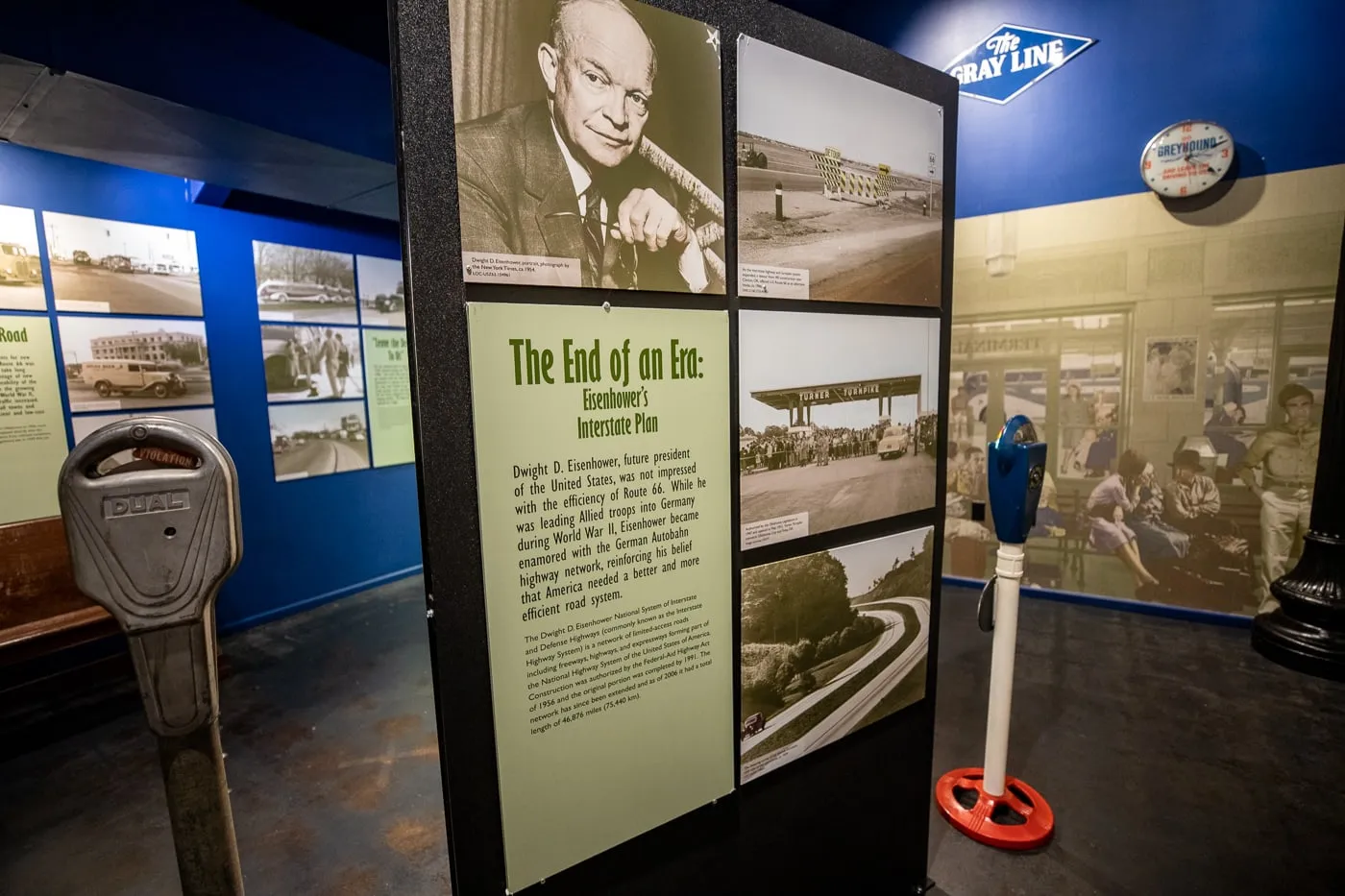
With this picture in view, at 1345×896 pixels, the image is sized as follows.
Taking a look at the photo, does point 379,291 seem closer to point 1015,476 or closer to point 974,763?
point 1015,476

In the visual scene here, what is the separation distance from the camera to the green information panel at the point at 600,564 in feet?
3.23

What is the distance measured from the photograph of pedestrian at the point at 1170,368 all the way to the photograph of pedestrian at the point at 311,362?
16.0ft

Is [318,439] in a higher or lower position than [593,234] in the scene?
lower

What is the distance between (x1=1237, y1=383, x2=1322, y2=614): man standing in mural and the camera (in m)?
3.25

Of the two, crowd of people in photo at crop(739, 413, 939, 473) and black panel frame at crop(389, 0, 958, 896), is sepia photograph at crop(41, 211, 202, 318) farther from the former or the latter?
crowd of people in photo at crop(739, 413, 939, 473)

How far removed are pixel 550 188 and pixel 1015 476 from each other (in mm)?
1485

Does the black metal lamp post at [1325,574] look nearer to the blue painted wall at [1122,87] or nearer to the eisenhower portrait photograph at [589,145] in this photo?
the blue painted wall at [1122,87]

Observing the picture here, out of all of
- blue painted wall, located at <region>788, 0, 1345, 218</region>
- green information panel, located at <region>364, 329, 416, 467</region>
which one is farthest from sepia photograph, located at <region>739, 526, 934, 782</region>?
green information panel, located at <region>364, 329, 416, 467</region>

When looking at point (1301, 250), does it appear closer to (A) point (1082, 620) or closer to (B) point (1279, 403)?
(B) point (1279, 403)

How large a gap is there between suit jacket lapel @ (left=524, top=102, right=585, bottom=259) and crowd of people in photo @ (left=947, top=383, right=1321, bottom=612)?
3.81 meters

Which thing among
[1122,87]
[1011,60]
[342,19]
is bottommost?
[342,19]

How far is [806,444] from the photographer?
131 cm

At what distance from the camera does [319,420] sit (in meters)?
4.16

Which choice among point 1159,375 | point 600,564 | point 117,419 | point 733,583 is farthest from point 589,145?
point 1159,375
